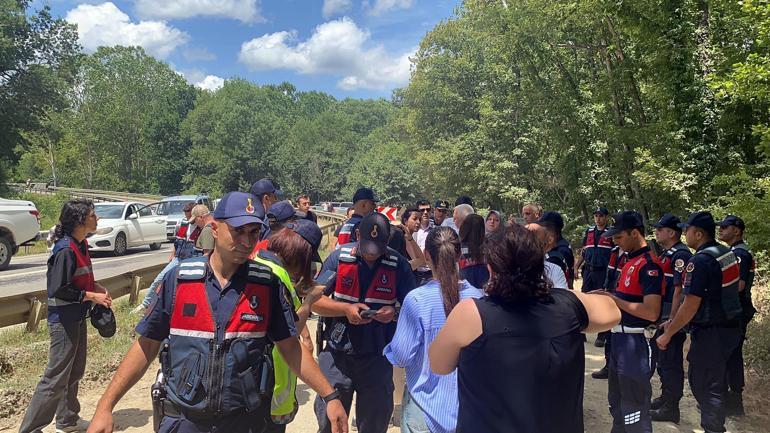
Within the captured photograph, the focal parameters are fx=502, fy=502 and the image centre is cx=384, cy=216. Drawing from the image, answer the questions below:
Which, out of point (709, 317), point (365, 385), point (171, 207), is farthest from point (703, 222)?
point (171, 207)

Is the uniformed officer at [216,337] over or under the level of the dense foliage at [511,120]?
under

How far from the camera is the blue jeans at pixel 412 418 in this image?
263cm

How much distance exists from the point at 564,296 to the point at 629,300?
2387 millimetres

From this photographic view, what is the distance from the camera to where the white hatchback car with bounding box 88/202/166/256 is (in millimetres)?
16016

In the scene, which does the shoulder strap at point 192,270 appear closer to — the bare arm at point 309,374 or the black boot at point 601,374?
the bare arm at point 309,374

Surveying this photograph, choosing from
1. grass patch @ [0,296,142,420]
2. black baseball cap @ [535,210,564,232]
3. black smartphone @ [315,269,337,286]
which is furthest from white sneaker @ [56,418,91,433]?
black baseball cap @ [535,210,564,232]

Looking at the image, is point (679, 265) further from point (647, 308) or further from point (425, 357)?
point (425, 357)

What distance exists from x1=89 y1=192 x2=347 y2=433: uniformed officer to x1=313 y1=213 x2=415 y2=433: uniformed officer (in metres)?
1.07

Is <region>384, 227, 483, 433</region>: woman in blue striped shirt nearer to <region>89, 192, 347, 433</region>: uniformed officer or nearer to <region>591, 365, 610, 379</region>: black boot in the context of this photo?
<region>89, 192, 347, 433</region>: uniformed officer

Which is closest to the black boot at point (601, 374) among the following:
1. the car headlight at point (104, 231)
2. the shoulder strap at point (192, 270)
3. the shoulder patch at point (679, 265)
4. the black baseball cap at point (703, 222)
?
the shoulder patch at point (679, 265)

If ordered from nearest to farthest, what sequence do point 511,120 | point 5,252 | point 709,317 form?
1. point 709,317
2. point 5,252
3. point 511,120

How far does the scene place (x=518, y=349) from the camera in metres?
1.87

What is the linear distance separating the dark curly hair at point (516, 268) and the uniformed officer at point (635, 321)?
234 centimetres

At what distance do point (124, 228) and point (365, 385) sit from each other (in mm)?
15739
